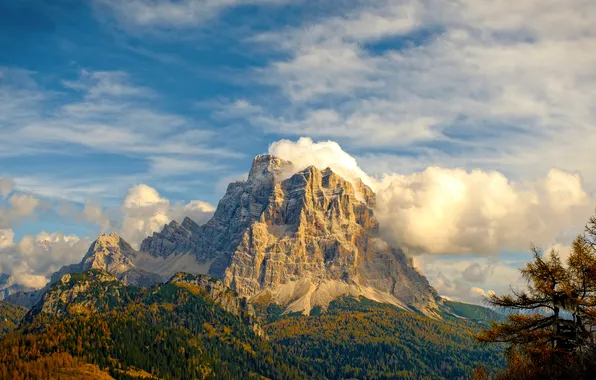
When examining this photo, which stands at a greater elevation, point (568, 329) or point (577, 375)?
point (568, 329)

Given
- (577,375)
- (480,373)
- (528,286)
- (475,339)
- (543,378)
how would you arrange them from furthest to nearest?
(480,373) → (475,339) → (528,286) → (543,378) → (577,375)

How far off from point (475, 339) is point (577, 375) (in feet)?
32.6

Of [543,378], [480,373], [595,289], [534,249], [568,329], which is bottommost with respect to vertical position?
[480,373]

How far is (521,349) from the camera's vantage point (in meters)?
41.1

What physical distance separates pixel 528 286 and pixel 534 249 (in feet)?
9.43

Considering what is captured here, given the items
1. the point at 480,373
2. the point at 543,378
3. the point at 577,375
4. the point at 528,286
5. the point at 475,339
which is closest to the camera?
the point at 577,375

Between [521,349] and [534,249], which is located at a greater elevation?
[534,249]

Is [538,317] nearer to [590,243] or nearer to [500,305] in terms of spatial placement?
[500,305]

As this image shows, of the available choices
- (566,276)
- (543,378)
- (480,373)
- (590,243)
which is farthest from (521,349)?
(480,373)

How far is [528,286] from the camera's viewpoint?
4106cm

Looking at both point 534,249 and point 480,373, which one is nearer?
point 534,249

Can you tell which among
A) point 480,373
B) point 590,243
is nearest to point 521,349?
point 590,243

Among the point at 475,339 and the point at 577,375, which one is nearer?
the point at 577,375

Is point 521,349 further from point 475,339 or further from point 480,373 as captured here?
point 480,373
